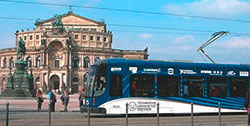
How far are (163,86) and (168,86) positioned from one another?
33 centimetres

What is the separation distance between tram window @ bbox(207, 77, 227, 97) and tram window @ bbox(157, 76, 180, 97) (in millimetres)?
2167

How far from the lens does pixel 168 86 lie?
1950 centimetres

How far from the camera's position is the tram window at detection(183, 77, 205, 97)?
19844mm

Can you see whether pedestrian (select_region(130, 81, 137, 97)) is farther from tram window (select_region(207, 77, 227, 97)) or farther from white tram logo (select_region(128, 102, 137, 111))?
tram window (select_region(207, 77, 227, 97))

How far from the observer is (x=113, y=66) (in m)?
18.5

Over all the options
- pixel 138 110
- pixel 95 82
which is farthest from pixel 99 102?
pixel 138 110

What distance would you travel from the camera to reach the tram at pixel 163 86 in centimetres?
1836

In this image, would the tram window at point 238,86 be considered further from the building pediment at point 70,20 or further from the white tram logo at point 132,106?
the building pediment at point 70,20

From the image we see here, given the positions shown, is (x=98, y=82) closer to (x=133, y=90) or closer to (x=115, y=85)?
(x=115, y=85)

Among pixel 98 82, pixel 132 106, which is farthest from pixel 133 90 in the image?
pixel 98 82

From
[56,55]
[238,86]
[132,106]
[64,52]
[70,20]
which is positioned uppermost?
[70,20]

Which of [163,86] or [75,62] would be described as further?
[75,62]

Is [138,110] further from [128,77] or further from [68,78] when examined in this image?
[68,78]

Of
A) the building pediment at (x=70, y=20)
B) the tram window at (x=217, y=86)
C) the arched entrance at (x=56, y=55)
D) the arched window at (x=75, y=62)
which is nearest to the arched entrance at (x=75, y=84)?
the arched window at (x=75, y=62)
